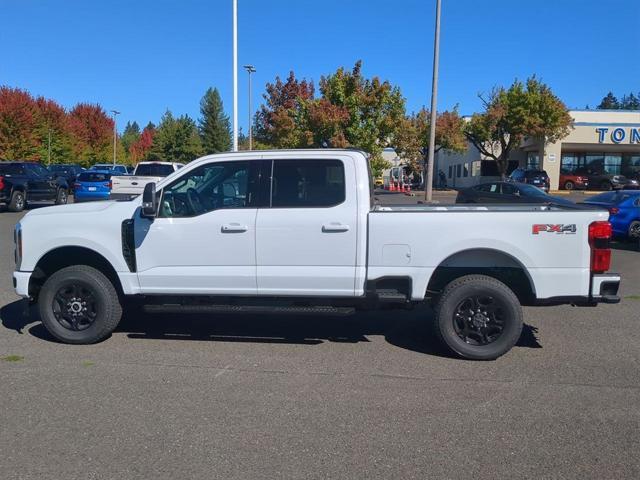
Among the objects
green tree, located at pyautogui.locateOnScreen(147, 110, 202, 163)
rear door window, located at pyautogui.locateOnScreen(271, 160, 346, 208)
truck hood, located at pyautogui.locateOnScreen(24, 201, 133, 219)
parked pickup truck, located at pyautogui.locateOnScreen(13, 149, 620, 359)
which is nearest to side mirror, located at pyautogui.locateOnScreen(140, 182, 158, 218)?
parked pickup truck, located at pyautogui.locateOnScreen(13, 149, 620, 359)

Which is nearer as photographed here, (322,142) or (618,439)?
(618,439)

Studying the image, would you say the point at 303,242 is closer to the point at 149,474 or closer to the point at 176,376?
the point at 176,376

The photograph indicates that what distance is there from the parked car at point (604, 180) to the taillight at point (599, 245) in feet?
131

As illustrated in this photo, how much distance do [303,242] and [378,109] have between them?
931 inches

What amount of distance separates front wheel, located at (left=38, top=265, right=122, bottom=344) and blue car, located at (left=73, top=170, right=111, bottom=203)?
19274mm

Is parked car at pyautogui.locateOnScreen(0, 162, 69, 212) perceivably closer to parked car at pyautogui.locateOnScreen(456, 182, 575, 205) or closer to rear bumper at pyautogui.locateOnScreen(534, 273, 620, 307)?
parked car at pyautogui.locateOnScreen(456, 182, 575, 205)

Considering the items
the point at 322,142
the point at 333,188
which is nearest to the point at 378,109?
the point at 322,142

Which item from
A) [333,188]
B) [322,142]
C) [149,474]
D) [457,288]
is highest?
[322,142]

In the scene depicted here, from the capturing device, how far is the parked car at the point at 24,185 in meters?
21.4

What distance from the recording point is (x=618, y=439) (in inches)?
164

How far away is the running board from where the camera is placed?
19.5ft

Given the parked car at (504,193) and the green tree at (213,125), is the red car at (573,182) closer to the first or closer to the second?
the parked car at (504,193)

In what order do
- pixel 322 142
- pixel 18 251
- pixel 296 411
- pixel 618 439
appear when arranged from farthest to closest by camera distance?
pixel 322 142
pixel 18 251
pixel 296 411
pixel 618 439

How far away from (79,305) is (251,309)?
1.90 meters
